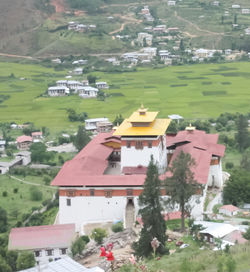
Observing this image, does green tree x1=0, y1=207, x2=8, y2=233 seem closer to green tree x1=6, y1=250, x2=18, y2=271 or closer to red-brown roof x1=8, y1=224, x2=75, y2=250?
red-brown roof x1=8, y1=224, x2=75, y2=250

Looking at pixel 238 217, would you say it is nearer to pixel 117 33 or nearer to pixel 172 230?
pixel 172 230

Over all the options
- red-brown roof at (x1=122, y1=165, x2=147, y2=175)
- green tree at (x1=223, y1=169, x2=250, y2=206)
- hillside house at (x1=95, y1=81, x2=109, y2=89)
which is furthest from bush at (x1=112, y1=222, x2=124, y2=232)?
hillside house at (x1=95, y1=81, x2=109, y2=89)

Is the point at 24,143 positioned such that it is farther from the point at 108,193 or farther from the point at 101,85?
the point at 101,85

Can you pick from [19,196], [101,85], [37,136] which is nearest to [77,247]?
[19,196]

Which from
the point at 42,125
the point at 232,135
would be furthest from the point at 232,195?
the point at 42,125

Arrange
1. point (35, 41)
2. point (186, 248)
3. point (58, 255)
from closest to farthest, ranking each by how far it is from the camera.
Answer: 1. point (186, 248)
2. point (58, 255)
3. point (35, 41)
